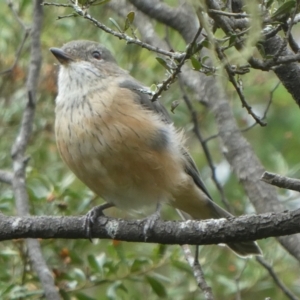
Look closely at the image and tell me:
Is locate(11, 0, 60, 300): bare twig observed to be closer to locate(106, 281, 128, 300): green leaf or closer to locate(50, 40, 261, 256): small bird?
locate(50, 40, 261, 256): small bird

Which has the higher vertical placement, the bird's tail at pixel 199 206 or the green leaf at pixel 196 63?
the green leaf at pixel 196 63

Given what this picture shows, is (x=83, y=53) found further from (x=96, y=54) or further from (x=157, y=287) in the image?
(x=157, y=287)

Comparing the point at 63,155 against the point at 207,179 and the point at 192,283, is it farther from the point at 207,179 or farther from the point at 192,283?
the point at 207,179

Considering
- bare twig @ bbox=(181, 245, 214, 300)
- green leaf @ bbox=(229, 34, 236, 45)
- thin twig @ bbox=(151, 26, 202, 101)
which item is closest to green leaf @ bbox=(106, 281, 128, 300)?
bare twig @ bbox=(181, 245, 214, 300)

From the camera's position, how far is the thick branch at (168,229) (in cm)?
283

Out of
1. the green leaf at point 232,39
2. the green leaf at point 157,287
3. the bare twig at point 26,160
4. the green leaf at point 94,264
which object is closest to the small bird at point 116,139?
the bare twig at point 26,160

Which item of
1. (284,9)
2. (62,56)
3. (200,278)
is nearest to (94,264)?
(200,278)

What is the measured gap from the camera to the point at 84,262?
4527mm

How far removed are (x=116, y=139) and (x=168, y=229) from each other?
3.65 ft

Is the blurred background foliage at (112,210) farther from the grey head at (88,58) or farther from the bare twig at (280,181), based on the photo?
the bare twig at (280,181)

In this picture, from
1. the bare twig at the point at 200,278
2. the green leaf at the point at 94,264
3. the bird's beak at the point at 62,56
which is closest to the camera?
the bare twig at the point at 200,278

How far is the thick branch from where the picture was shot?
2.83 m

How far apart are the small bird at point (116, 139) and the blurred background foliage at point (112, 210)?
0.24m

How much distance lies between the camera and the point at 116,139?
14.1 ft
